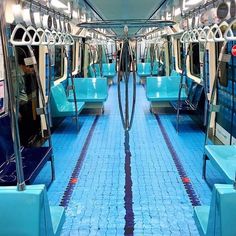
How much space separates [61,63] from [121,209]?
496 centimetres

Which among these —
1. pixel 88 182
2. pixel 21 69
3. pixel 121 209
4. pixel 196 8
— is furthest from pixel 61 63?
pixel 121 209

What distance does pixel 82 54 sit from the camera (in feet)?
33.4

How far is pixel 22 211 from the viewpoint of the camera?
1.74m

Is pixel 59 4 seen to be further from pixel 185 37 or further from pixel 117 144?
pixel 117 144

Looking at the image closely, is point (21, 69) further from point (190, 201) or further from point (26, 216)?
point (26, 216)

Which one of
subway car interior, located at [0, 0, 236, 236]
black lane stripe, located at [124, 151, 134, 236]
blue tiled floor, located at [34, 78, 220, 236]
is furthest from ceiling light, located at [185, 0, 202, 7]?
black lane stripe, located at [124, 151, 134, 236]

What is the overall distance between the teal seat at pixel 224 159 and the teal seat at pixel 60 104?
278cm

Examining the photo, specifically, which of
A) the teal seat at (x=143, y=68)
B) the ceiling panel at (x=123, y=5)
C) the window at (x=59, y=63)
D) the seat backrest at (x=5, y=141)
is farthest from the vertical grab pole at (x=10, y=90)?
the teal seat at (x=143, y=68)

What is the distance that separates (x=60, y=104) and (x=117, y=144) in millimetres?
1483

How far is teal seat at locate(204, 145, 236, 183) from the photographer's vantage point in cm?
272

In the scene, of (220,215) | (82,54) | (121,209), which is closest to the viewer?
(220,215)

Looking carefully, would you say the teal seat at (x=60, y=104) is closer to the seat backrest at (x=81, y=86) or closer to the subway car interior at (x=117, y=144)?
the subway car interior at (x=117, y=144)

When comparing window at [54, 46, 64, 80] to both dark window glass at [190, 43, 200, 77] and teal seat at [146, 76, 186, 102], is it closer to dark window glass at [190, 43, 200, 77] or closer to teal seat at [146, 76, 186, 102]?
teal seat at [146, 76, 186, 102]

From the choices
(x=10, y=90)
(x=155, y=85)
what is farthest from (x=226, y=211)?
(x=155, y=85)
